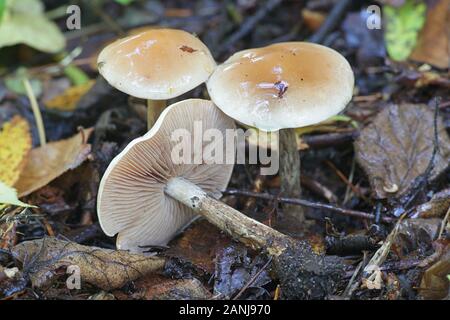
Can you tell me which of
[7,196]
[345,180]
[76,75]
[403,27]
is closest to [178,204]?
[7,196]

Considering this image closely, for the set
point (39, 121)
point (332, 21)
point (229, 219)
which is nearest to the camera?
point (229, 219)

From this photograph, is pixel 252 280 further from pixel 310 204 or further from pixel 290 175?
pixel 290 175

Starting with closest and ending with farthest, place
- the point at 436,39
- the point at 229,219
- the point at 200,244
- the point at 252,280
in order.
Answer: the point at 252,280, the point at 229,219, the point at 200,244, the point at 436,39

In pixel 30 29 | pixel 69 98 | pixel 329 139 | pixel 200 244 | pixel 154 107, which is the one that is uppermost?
pixel 30 29

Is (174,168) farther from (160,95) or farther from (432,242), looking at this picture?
(432,242)

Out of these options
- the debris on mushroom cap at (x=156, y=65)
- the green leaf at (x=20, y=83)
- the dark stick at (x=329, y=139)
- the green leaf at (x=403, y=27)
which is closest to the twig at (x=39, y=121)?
the green leaf at (x=20, y=83)
